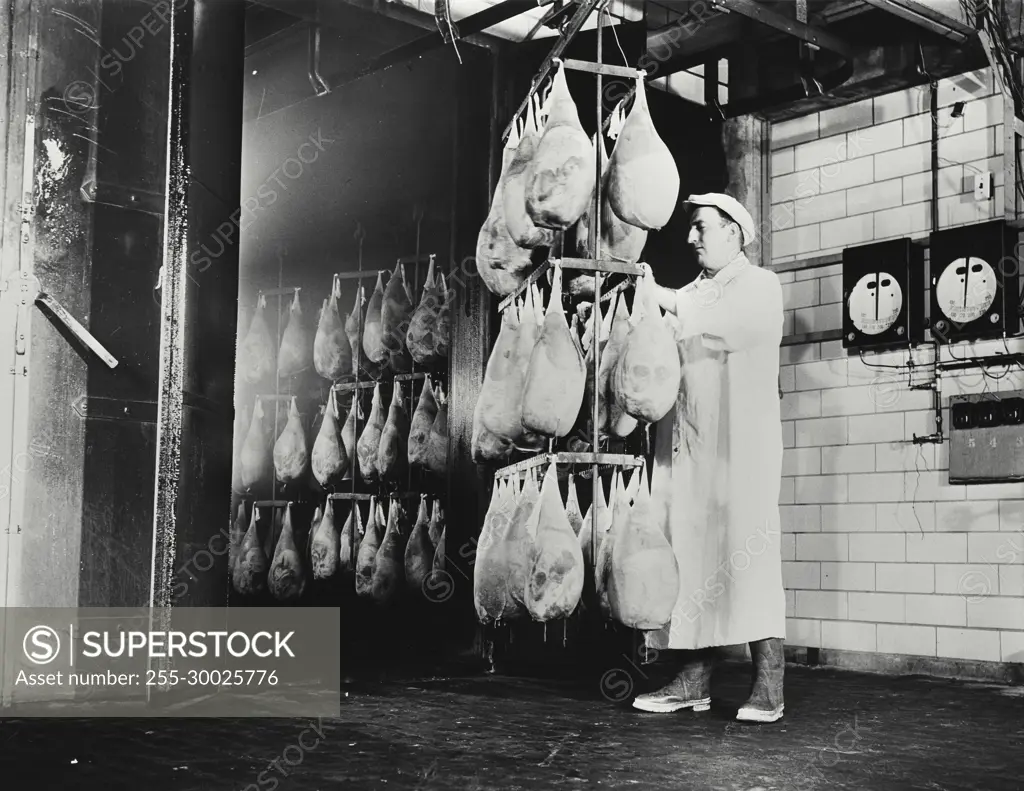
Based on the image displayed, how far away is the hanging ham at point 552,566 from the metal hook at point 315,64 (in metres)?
3.03

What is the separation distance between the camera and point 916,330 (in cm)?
683

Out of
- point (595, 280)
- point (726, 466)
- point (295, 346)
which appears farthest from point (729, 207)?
point (295, 346)

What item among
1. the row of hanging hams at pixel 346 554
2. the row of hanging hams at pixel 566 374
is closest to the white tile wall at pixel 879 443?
the row of hanging hams at pixel 346 554

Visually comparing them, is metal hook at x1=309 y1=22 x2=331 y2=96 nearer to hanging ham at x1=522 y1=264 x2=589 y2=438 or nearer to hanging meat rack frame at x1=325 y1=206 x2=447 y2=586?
hanging meat rack frame at x1=325 y1=206 x2=447 y2=586

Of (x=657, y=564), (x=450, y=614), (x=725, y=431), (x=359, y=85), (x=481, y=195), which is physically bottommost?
(x=450, y=614)

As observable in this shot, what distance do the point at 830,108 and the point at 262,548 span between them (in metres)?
4.39

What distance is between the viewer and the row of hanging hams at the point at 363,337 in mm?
5941

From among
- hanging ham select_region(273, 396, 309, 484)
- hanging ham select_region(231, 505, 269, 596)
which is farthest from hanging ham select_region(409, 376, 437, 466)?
hanging ham select_region(231, 505, 269, 596)

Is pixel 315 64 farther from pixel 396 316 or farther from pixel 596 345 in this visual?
pixel 596 345

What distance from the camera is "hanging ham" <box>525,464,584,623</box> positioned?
3559 mm

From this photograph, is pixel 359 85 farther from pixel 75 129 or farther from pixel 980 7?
pixel 980 7

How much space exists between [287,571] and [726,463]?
2903mm

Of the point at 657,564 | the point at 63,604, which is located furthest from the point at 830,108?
the point at 63,604

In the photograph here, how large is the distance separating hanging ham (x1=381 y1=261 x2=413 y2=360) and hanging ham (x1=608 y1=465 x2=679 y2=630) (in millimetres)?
2541
